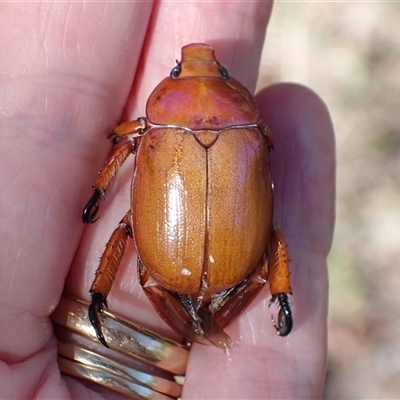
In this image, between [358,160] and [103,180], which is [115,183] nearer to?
[103,180]

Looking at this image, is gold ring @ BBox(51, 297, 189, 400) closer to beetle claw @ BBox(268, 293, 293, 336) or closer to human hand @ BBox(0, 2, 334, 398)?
human hand @ BBox(0, 2, 334, 398)

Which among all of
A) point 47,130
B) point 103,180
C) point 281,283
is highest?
point 47,130

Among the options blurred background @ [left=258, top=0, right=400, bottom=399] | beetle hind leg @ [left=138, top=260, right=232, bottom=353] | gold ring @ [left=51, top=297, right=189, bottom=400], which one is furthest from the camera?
blurred background @ [left=258, top=0, right=400, bottom=399]

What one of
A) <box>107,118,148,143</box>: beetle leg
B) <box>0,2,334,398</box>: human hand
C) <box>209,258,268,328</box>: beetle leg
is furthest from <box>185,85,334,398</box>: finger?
<box>107,118,148,143</box>: beetle leg

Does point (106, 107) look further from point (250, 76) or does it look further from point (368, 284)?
point (368, 284)

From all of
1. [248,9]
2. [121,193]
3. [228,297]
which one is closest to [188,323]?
[228,297]

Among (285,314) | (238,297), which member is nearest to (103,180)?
(238,297)
